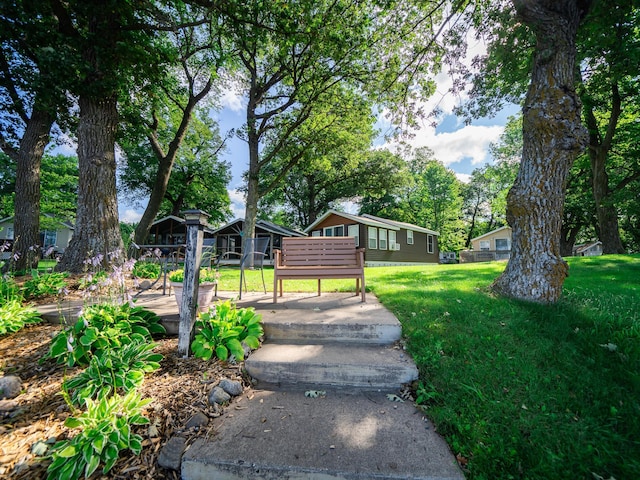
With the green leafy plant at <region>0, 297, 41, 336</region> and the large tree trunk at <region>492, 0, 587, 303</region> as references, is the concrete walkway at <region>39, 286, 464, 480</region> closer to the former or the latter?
the green leafy plant at <region>0, 297, 41, 336</region>

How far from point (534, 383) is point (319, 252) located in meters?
3.48

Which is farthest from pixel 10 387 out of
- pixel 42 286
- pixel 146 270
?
pixel 146 270

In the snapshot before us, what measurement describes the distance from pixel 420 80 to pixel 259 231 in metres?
17.7

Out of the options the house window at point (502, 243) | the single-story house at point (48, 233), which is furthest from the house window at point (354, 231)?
the single-story house at point (48, 233)

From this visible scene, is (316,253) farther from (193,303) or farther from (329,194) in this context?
(329,194)

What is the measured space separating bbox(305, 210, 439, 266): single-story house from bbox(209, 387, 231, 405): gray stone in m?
16.7

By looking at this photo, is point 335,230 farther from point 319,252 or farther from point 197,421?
point 197,421

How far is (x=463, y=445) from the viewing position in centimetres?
169

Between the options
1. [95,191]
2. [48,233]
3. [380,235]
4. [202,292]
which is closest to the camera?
[202,292]

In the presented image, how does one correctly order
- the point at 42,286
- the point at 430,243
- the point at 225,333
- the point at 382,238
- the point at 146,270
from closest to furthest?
the point at 225,333, the point at 42,286, the point at 146,270, the point at 382,238, the point at 430,243

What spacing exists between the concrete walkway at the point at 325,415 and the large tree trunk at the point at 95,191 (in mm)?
2615

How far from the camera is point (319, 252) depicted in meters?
5.00

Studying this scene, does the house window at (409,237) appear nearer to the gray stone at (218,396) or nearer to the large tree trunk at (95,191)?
the large tree trunk at (95,191)

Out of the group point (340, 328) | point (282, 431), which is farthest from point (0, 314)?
point (340, 328)
